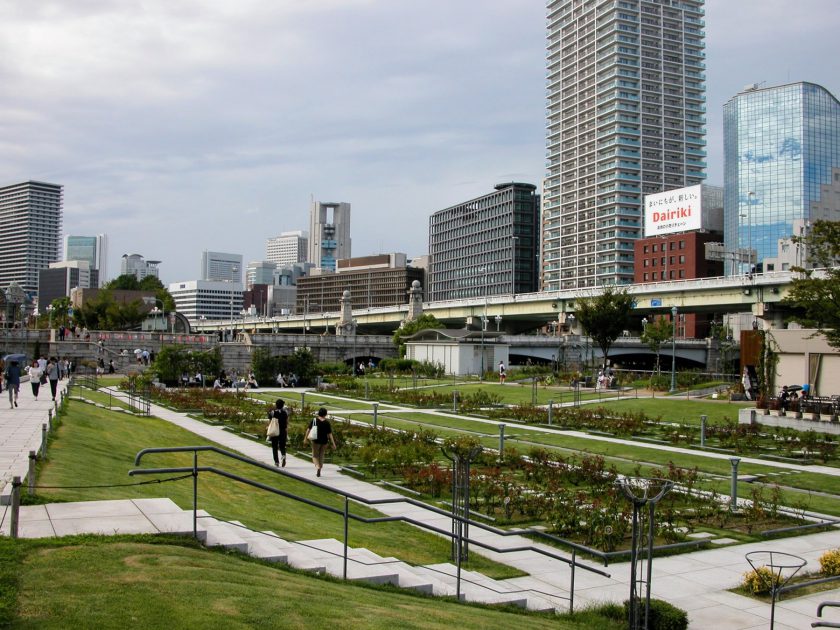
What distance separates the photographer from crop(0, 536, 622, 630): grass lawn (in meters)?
6.98

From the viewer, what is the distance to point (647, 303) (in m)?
91.2

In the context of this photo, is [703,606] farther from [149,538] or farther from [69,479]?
[69,479]

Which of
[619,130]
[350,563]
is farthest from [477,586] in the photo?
[619,130]

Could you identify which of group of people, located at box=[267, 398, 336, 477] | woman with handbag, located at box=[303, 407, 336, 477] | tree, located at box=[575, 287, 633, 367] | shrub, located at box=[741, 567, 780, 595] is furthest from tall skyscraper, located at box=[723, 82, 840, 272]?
shrub, located at box=[741, 567, 780, 595]

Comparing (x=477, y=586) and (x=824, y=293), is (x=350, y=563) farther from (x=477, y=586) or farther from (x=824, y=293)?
(x=824, y=293)

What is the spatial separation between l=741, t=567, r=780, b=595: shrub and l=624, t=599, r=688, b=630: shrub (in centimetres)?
206

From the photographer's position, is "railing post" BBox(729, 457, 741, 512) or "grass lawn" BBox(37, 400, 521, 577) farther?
"railing post" BBox(729, 457, 741, 512)

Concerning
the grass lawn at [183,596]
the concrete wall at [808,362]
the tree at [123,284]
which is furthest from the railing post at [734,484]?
the tree at [123,284]

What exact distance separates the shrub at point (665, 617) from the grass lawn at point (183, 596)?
0.56 metres

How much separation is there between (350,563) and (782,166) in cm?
16988

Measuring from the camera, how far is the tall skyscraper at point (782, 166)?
155m

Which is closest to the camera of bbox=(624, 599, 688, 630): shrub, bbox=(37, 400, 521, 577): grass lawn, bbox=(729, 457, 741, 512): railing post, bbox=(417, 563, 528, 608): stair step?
bbox=(624, 599, 688, 630): shrub

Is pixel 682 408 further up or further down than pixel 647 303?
further down

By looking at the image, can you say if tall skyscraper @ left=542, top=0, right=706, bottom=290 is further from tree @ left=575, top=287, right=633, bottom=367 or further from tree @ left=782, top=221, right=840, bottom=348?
tree @ left=782, top=221, right=840, bottom=348
